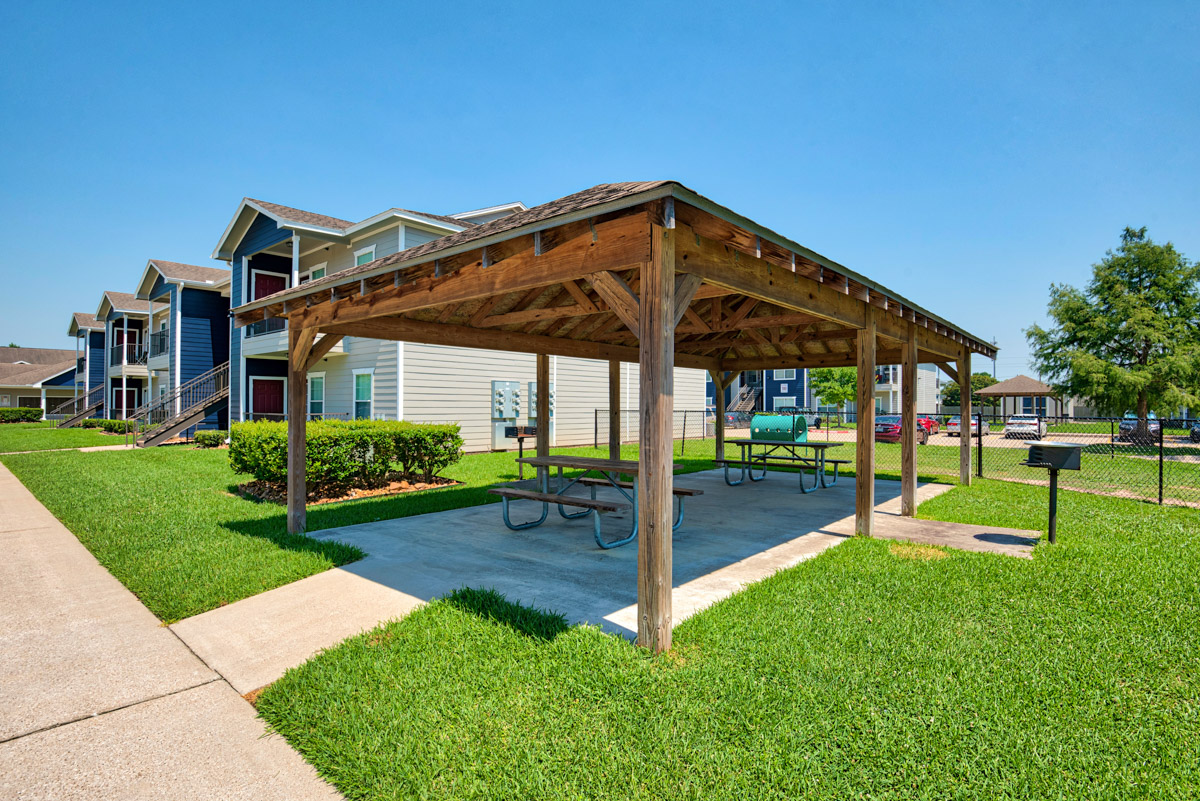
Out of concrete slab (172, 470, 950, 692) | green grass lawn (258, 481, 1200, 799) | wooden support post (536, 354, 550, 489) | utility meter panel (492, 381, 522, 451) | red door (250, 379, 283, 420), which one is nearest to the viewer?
green grass lawn (258, 481, 1200, 799)

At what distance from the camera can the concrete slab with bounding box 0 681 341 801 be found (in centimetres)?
255

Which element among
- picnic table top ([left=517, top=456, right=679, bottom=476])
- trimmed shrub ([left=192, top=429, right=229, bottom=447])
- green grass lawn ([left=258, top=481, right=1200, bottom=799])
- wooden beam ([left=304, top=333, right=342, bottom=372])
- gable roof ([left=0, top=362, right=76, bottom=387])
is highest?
gable roof ([left=0, top=362, right=76, bottom=387])

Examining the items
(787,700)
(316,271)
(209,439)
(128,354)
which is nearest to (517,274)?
(787,700)

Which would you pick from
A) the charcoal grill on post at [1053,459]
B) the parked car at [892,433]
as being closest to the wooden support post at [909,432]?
the charcoal grill on post at [1053,459]

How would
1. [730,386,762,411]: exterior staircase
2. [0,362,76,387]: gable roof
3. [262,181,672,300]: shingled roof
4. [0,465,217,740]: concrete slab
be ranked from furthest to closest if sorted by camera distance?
1. [0,362,76,387]: gable roof
2. [730,386,762,411]: exterior staircase
3. [262,181,672,300]: shingled roof
4. [0,465,217,740]: concrete slab

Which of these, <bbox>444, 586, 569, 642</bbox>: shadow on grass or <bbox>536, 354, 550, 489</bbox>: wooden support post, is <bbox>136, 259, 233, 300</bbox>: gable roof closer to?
<bbox>536, 354, 550, 489</bbox>: wooden support post

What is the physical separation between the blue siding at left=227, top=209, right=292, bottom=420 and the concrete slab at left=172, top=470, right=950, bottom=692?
49.6 feet

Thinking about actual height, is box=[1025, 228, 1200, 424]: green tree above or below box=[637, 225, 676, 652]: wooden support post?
above

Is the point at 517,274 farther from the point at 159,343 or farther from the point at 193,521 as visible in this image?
the point at 159,343

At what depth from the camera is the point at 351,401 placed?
17062mm

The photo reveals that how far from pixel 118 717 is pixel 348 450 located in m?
7.01

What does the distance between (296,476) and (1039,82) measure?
14.5 meters

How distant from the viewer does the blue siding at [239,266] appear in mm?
18797

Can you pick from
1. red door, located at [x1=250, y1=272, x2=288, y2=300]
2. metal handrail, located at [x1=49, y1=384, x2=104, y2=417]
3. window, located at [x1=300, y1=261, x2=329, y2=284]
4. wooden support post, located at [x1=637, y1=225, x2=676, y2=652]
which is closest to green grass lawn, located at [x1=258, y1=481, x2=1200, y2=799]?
wooden support post, located at [x1=637, y1=225, x2=676, y2=652]
